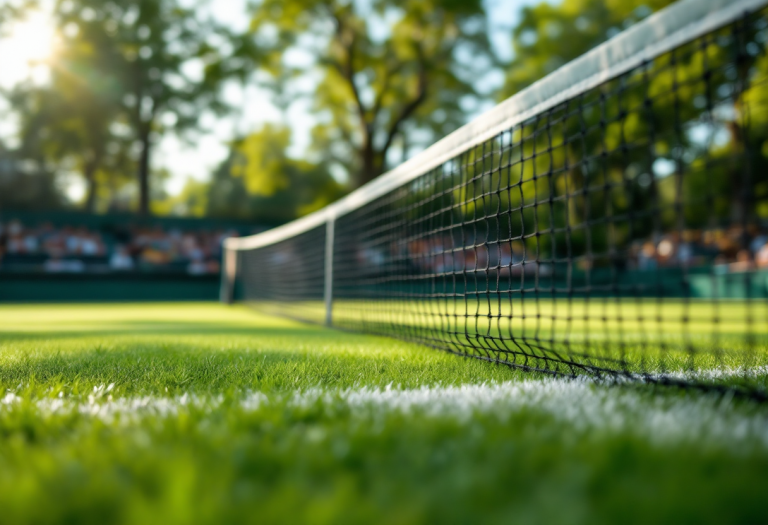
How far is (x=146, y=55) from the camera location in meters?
26.5

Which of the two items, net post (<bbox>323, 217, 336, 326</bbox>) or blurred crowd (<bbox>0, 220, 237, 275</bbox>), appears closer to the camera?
net post (<bbox>323, 217, 336, 326</bbox>)

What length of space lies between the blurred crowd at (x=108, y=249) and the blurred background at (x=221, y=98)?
5 centimetres

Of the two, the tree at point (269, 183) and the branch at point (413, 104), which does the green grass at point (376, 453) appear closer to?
the tree at point (269, 183)

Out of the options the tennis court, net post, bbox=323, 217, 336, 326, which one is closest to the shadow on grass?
net post, bbox=323, 217, 336, 326

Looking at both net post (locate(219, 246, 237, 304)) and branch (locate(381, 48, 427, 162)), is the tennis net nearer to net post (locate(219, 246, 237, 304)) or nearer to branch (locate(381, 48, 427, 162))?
net post (locate(219, 246, 237, 304))

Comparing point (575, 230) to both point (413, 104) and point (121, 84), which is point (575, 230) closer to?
point (413, 104)

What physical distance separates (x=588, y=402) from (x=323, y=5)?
23009 mm

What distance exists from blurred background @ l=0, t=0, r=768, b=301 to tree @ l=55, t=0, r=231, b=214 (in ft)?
0.22

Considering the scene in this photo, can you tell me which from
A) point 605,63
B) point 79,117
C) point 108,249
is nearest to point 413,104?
point 108,249

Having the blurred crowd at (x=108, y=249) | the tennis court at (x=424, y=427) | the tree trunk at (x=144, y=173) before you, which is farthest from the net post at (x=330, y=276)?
the tree trunk at (x=144, y=173)

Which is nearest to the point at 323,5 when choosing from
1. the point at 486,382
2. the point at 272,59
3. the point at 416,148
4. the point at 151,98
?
the point at 272,59

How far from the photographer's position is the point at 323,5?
71.9 feet

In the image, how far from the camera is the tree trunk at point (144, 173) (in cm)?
2512

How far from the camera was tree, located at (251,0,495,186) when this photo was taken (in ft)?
72.5
